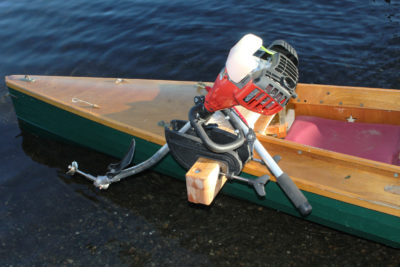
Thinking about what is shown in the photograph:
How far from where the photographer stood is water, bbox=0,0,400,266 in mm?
4551

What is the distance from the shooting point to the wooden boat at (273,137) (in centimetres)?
381

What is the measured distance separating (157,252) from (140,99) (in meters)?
2.07

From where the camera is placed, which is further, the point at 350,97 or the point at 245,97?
the point at 350,97

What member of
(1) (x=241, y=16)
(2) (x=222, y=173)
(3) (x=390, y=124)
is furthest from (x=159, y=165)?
(1) (x=241, y=16)

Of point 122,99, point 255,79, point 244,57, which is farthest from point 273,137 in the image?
point 122,99

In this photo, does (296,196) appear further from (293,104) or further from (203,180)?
(293,104)

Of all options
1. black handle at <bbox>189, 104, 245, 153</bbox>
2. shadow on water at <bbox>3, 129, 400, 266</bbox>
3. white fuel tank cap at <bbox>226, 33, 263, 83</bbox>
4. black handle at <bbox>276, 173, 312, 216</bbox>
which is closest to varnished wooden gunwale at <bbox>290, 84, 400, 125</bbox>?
shadow on water at <bbox>3, 129, 400, 266</bbox>

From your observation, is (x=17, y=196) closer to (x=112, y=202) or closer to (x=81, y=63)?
(x=112, y=202)

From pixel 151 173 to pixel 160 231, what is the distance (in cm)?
101

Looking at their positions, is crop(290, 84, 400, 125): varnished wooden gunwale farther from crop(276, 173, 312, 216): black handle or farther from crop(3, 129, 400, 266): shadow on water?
crop(276, 173, 312, 216): black handle

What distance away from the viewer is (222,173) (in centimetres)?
384

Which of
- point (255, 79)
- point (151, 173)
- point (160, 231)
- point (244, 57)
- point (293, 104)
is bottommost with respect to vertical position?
point (160, 231)

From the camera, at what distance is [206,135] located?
3.63 m

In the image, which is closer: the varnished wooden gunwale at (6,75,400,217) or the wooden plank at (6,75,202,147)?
the varnished wooden gunwale at (6,75,400,217)
